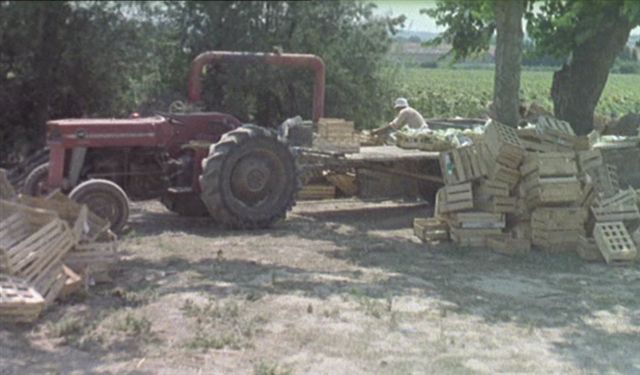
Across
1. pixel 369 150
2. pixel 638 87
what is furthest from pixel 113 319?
pixel 638 87

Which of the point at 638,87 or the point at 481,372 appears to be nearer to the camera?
the point at 481,372

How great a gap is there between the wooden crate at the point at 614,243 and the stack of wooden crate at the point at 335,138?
3.48 metres

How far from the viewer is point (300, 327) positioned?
6.86 meters

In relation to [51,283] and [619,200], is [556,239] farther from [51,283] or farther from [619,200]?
[51,283]

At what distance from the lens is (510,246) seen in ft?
32.7

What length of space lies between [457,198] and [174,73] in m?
7.05

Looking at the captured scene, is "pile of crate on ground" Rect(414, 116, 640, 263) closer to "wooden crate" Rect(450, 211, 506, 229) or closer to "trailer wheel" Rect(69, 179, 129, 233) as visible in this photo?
"wooden crate" Rect(450, 211, 506, 229)

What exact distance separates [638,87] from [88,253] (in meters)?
19.1

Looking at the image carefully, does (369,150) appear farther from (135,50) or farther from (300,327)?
(300,327)

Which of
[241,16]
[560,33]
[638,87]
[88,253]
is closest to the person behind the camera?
[241,16]

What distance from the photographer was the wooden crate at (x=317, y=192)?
45.8 feet

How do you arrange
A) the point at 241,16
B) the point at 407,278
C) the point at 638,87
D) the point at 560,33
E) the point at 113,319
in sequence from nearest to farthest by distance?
the point at 241,16 < the point at 113,319 < the point at 407,278 < the point at 560,33 < the point at 638,87

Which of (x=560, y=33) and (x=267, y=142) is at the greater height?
(x=560, y=33)

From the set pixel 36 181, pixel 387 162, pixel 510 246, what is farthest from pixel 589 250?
pixel 36 181
